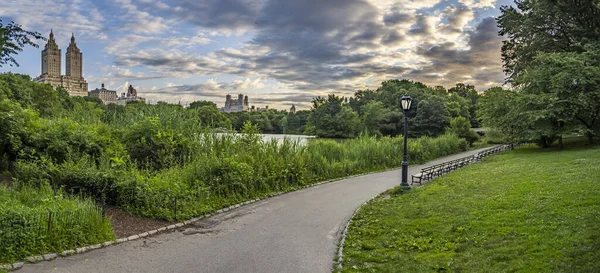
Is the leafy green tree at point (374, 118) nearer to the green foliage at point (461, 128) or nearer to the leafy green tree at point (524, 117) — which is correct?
the green foliage at point (461, 128)

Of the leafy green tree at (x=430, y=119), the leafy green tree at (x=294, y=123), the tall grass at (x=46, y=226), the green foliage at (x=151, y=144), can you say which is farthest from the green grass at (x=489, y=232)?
the leafy green tree at (x=294, y=123)

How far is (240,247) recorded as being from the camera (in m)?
8.54

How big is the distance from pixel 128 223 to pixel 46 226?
7.23ft

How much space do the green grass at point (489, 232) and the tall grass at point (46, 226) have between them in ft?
18.5

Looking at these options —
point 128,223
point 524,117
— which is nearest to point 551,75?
point 524,117

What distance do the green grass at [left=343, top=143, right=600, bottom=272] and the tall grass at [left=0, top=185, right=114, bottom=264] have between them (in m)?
5.64

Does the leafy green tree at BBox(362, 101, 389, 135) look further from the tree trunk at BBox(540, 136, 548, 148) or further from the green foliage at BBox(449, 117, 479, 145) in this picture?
the tree trunk at BBox(540, 136, 548, 148)

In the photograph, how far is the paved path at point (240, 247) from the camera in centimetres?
726

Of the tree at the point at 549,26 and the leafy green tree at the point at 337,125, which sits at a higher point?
the tree at the point at 549,26

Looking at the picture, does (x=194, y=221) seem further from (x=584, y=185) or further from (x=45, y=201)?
(x=584, y=185)

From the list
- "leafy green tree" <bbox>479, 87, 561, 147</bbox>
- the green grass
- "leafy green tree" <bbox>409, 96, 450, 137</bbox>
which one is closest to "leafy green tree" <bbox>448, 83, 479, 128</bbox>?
"leafy green tree" <bbox>409, 96, 450, 137</bbox>

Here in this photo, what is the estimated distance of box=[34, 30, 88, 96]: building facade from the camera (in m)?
99.2

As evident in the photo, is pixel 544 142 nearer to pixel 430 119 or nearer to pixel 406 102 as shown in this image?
pixel 406 102

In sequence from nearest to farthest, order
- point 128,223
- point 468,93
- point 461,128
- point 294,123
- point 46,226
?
point 46,226
point 128,223
point 461,128
point 294,123
point 468,93
